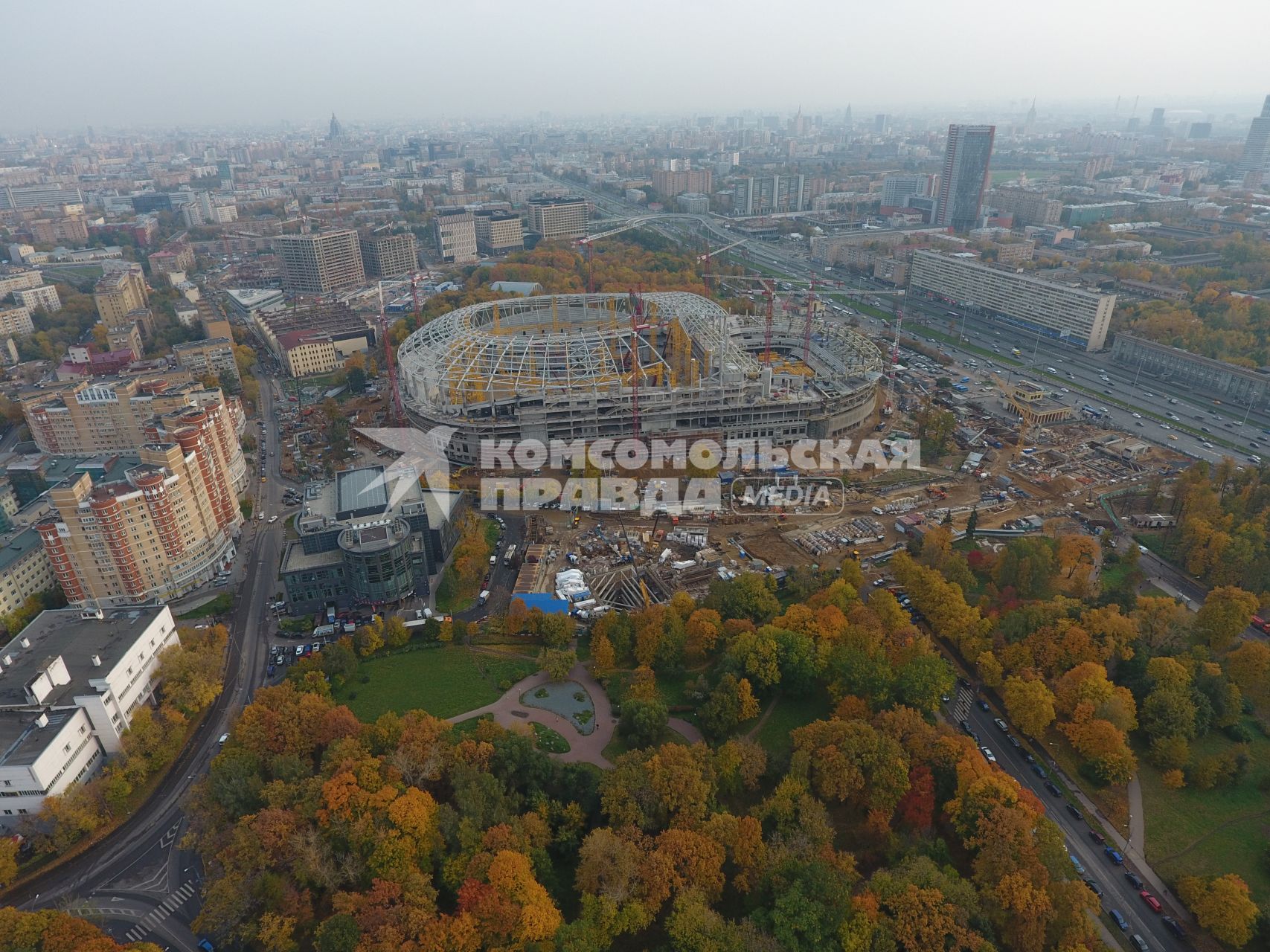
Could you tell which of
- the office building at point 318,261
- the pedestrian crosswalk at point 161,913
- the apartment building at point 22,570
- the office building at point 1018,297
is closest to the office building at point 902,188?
the office building at point 1018,297

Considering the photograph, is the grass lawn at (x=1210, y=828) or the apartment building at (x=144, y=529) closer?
the grass lawn at (x=1210, y=828)

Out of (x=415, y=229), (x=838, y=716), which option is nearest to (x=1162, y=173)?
(x=415, y=229)

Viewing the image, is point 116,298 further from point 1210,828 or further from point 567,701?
point 1210,828

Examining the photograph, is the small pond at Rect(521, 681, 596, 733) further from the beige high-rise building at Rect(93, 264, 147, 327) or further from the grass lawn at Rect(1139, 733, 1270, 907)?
Result: the beige high-rise building at Rect(93, 264, 147, 327)

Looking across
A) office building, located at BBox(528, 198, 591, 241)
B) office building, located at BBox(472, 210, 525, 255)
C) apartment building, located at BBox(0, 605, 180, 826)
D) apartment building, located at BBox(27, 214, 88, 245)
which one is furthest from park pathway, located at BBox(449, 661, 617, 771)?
apartment building, located at BBox(27, 214, 88, 245)

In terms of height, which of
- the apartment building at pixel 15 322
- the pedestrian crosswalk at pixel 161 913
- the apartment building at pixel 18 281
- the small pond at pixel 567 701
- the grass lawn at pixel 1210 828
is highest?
the apartment building at pixel 18 281

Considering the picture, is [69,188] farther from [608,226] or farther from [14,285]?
[608,226]

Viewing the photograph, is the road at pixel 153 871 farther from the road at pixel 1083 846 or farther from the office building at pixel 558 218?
the office building at pixel 558 218

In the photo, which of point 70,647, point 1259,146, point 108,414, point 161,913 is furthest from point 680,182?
point 161,913
